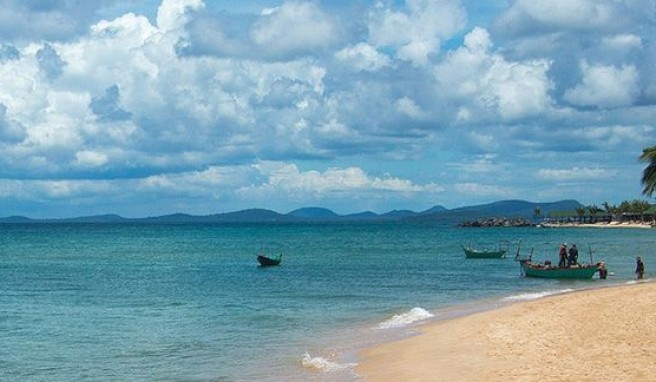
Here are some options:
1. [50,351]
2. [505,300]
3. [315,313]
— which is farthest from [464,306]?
[50,351]

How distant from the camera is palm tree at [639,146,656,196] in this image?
82.2m

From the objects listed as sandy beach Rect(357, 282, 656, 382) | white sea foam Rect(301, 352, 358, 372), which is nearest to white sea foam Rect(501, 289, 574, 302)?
sandy beach Rect(357, 282, 656, 382)

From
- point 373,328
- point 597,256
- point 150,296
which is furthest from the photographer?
point 597,256

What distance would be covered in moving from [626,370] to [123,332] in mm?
21107

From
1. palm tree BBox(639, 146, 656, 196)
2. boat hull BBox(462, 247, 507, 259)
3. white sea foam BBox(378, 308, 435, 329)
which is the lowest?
white sea foam BBox(378, 308, 435, 329)

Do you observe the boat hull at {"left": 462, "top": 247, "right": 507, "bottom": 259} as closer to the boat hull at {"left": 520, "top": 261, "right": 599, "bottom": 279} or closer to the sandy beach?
the boat hull at {"left": 520, "top": 261, "right": 599, "bottom": 279}

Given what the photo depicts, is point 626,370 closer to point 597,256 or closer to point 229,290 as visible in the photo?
point 229,290

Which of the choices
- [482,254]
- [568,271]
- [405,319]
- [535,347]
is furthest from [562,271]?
[535,347]

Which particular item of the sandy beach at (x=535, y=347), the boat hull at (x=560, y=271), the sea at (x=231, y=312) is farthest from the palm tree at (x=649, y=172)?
the sandy beach at (x=535, y=347)

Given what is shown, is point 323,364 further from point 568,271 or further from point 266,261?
point 266,261

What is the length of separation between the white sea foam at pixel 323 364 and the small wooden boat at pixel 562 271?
102 feet

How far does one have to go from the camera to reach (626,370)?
17.5m

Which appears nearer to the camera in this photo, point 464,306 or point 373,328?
point 373,328

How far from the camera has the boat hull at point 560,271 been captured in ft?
167
